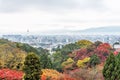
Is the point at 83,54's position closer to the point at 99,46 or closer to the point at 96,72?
the point at 99,46

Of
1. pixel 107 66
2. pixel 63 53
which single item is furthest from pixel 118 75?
pixel 63 53

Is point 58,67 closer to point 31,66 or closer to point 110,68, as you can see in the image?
point 110,68

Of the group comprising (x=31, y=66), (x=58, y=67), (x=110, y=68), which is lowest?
(x=58, y=67)

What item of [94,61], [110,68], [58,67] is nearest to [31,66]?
[110,68]

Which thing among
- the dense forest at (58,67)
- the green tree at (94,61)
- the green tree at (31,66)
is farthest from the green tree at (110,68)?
the green tree at (94,61)

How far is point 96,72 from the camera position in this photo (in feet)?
109

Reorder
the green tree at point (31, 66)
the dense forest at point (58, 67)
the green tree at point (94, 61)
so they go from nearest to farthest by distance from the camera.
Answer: the green tree at point (31, 66), the dense forest at point (58, 67), the green tree at point (94, 61)

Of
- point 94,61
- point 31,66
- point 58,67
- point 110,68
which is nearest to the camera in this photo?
point 31,66

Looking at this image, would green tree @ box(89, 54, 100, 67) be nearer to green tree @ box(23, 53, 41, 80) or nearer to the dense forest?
the dense forest

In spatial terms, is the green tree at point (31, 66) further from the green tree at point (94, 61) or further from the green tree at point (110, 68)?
the green tree at point (94, 61)

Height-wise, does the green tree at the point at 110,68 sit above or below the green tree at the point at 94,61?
above

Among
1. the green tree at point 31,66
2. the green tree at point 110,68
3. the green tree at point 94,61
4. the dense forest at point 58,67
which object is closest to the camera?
the green tree at point 31,66

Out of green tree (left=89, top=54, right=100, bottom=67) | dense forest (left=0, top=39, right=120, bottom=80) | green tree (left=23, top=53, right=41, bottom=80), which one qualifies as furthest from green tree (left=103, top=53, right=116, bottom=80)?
green tree (left=89, top=54, right=100, bottom=67)

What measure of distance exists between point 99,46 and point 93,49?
995mm
